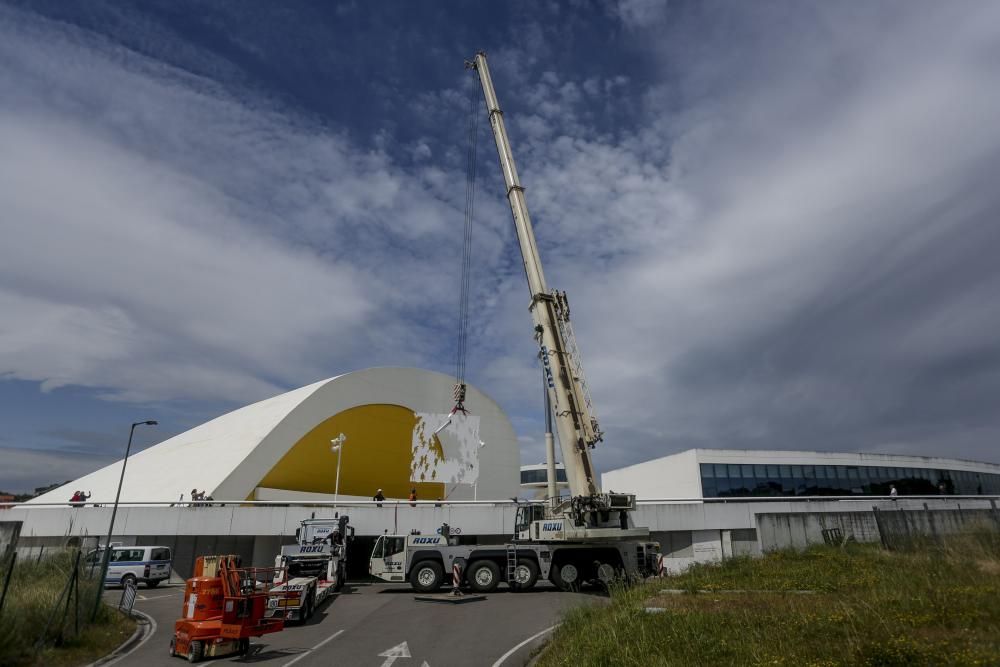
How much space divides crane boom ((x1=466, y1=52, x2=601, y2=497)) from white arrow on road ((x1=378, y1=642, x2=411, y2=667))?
28.5 ft

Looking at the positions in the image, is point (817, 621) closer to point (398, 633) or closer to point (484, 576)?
point (398, 633)

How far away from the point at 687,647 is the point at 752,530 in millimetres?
22551

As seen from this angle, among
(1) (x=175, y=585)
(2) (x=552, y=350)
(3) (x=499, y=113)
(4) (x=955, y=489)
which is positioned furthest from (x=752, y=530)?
(4) (x=955, y=489)

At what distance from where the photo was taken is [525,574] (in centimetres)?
1923

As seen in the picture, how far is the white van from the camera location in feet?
75.6

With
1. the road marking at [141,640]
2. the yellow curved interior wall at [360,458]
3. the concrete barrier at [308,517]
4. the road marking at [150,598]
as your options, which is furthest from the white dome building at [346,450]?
the road marking at [141,640]

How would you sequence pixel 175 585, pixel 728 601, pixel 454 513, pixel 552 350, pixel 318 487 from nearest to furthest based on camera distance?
pixel 728 601, pixel 552 350, pixel 175 585, pixel 454 513, pixel 318 487

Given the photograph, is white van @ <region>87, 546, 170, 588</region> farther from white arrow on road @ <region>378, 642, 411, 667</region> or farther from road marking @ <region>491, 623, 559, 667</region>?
road marking @ <region>491, 623, 559, 667</region>

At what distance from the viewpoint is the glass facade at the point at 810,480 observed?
45250 mm

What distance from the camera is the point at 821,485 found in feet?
158

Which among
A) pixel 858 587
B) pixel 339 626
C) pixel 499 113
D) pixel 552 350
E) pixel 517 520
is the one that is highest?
pixel 499 113

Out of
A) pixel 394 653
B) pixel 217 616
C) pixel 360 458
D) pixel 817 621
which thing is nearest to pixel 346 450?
pixel 360 458

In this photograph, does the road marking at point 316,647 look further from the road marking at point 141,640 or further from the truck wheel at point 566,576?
the truck wheel at point 566,576

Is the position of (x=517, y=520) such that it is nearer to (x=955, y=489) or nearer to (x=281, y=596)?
(x=281, y=596)
